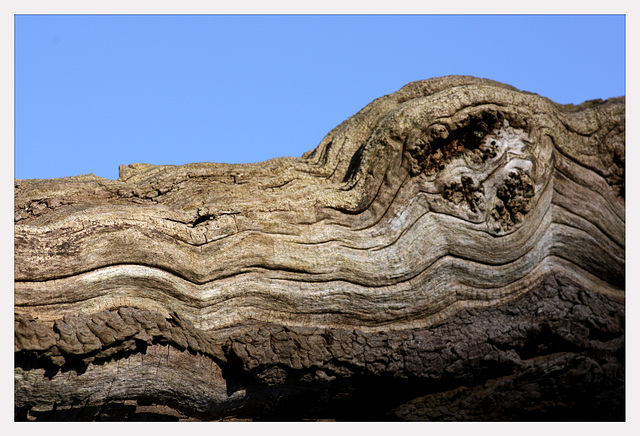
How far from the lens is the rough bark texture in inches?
214

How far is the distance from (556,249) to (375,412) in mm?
2490

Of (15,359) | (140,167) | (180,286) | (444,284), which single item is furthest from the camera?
(140,167)

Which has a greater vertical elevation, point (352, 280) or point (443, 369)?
point (352, 280)

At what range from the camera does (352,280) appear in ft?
19.4

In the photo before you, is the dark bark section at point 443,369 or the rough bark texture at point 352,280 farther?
the dark bark section at point 443,369

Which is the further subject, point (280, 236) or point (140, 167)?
point (140, 167)

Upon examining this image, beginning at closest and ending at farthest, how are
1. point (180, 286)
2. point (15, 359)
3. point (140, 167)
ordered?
1. point (15, 359)
2. point (180, 286)
3. point (140, 167)

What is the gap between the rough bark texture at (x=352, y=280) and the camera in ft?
17.8

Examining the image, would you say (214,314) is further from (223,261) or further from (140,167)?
(140,167)

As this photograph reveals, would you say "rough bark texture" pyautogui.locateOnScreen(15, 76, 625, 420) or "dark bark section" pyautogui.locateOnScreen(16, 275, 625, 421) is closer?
"rough bark texture" pyautogui.locateOnScreen(15, 76, 625, 420)

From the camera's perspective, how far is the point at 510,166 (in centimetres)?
622

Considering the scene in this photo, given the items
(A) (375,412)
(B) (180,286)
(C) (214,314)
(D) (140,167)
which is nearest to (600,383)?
(A) (375,412)

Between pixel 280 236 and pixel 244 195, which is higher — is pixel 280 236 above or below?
below

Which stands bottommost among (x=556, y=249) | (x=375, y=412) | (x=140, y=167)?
(x=375, y=412)
